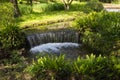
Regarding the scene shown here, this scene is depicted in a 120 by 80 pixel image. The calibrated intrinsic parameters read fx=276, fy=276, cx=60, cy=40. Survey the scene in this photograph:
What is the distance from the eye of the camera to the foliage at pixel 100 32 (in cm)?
1414

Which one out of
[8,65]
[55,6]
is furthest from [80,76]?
[55,6]

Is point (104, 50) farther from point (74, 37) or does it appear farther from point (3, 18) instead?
point (3, 18)

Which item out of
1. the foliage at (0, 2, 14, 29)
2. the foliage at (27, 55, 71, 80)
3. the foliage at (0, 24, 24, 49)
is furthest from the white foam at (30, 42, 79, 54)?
the foliage at (27, 55, 71, 80)

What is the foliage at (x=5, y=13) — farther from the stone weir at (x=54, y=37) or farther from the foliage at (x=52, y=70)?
the foliage at (x=52, y=70)

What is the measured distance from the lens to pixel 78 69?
9.80 m

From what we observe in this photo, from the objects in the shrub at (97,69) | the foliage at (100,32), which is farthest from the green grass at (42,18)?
the shrub at (97,69)

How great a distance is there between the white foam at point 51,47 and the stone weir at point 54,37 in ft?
0.72

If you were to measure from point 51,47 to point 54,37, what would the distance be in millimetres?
851

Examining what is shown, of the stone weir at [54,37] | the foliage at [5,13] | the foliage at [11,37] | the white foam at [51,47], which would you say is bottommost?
the white foam at [51,47]

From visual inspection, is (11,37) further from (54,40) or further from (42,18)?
(42,18)

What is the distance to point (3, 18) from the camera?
1594cm

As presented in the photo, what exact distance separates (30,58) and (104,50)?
3.76 metres

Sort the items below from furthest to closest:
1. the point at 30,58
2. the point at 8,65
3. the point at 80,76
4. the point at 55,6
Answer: the point at 55,6
the point at 30,58
the point at 8,65
the point at 80,76

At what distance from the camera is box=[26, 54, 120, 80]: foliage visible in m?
9.79
